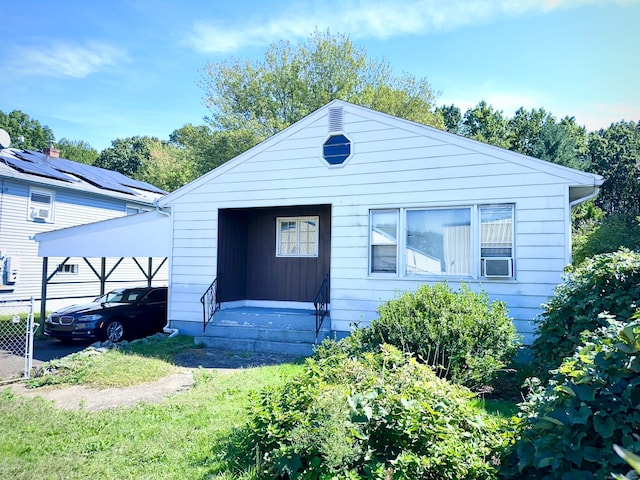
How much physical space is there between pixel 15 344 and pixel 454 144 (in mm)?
11136

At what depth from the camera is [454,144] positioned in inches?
313

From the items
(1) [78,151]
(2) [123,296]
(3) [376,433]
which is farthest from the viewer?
(1) [78,151]

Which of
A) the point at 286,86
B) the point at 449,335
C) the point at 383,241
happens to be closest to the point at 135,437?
the point at 449,335

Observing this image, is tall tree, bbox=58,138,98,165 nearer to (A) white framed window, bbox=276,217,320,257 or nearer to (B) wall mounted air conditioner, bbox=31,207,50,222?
(B) wall mounted air conditioner, bbox=31,207,50,222

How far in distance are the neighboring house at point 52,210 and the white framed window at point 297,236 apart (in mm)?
5718

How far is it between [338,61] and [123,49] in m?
17.9

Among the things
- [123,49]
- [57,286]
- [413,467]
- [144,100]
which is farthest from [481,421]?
[57,286]

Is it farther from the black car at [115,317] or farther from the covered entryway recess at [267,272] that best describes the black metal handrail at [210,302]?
the black car at [115,317]

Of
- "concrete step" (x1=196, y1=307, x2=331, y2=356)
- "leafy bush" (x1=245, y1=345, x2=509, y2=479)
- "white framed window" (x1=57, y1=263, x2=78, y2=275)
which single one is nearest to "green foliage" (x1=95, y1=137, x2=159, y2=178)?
"white framed window" (x1=57, y1=263, x2=78, y2=275)

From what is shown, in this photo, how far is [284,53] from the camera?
2589 centimetres

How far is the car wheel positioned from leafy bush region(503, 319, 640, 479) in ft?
33.5

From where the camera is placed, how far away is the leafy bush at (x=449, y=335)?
5078mm

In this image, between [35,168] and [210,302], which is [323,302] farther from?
[35,168]

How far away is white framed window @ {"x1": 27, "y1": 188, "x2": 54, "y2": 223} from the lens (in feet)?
51.5
